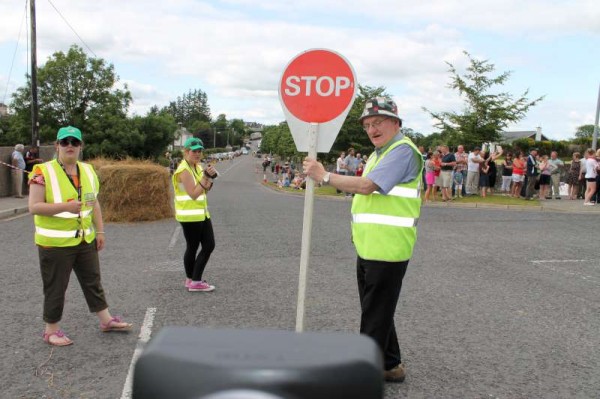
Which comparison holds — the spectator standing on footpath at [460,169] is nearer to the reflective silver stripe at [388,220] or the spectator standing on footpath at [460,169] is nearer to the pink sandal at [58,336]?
the reflective silver stripe at [388,220]

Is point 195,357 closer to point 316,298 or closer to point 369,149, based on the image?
point 316,298

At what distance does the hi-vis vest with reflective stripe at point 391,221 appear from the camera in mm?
3330

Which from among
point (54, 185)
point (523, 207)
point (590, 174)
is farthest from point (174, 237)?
point (590, 174)

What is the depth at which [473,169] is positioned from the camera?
18.0m

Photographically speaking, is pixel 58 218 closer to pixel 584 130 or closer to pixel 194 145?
pixel 194 145

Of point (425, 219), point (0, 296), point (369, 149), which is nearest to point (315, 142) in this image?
point (0, 296)

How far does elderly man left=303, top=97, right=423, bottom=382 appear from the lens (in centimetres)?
326

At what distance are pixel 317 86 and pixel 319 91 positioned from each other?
4 cm

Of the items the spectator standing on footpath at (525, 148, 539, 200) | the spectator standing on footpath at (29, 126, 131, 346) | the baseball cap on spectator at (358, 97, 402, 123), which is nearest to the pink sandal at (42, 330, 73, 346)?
the spectator standing on footpath at (29, 126, 131, 346)

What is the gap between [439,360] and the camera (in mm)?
4020

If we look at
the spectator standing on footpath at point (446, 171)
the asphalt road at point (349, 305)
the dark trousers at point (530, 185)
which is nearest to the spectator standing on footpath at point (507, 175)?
the dark trousers at point (530, 185)

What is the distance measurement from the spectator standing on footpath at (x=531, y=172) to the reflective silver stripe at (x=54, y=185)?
16.6 m

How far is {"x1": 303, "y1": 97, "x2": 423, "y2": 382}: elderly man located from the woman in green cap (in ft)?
8.54

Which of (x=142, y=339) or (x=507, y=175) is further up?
(x=507, y=175)
